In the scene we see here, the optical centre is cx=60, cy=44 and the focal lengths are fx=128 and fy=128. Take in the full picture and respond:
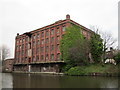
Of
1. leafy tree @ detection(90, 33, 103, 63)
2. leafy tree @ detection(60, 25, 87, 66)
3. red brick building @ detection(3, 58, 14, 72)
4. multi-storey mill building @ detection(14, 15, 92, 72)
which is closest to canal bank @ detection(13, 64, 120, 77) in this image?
leafy tree @ detection(60, 25, 87, 66)

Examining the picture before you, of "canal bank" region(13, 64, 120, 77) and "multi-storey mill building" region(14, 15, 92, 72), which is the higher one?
"multi-storey mill building" region(14, 15, 92, 72)

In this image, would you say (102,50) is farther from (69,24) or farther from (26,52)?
(26,52)

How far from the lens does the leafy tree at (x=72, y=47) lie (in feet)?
96.1

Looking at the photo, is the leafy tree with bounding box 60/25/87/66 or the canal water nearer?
the canal water

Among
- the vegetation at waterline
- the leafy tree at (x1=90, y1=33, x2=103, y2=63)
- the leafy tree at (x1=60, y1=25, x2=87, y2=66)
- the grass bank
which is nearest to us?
the grass bank

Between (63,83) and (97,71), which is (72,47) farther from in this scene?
(63,83)

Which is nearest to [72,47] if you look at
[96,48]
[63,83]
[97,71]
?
[96,48]

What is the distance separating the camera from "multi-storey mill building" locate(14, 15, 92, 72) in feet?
128

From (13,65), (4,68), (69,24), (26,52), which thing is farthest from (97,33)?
(4,68)

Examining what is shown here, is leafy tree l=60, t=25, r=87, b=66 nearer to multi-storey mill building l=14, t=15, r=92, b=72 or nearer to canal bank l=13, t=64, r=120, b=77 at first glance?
multi-storey mill building l=14, t=15, r=92, b=72

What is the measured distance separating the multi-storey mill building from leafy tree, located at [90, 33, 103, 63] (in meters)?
8.74

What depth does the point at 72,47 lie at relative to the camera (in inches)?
1216

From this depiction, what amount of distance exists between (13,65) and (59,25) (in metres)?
28.8

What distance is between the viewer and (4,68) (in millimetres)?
57469
